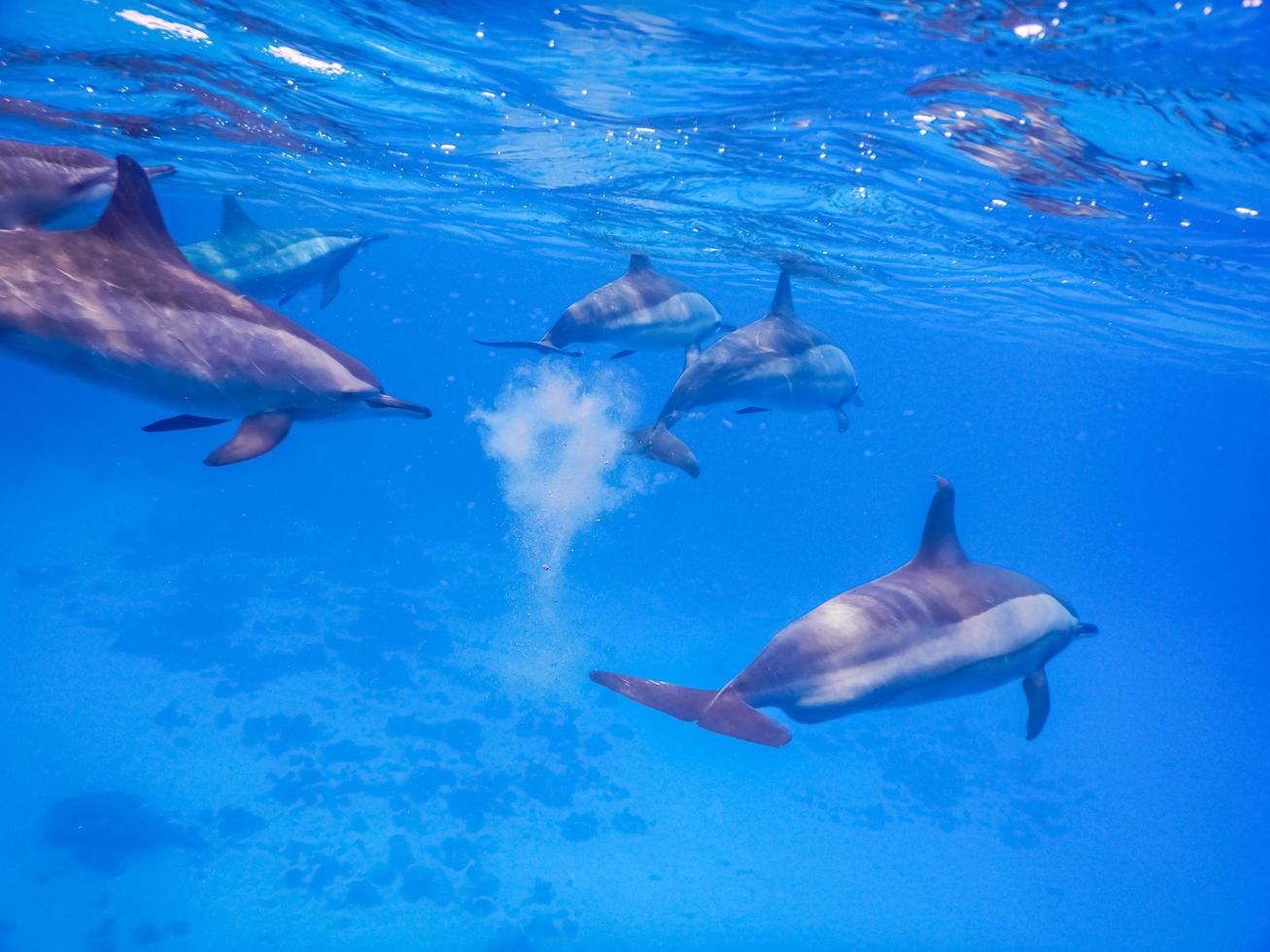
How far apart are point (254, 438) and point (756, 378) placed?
6.51 metres

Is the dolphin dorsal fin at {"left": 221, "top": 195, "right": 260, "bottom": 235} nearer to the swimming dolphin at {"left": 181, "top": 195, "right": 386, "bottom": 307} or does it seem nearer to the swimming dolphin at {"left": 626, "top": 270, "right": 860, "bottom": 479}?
the swimming dolphin at {"left": 181, "top": 195, "right": 386, "bottom": 307}

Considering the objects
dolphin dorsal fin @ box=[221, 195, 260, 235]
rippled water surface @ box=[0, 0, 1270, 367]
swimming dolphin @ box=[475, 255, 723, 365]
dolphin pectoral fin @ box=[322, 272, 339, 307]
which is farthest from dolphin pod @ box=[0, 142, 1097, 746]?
dolphin pectoral fin @ box=[322, 272, 339, 307]

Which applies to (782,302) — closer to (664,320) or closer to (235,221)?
(664,320)

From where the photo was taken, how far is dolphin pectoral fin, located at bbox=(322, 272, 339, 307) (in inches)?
609

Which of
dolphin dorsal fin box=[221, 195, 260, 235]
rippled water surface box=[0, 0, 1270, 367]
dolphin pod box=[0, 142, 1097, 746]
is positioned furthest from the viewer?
dolphin dorsal fin box=[221, 195, 260, 235]

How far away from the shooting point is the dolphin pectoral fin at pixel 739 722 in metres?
5.46

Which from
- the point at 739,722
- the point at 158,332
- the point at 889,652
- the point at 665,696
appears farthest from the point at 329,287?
the point at 889,652

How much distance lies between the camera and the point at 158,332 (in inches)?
187

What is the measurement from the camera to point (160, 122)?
54.1 feet

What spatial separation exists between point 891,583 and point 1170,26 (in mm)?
5886

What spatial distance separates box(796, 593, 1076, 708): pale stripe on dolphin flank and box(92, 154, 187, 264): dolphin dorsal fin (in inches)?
224

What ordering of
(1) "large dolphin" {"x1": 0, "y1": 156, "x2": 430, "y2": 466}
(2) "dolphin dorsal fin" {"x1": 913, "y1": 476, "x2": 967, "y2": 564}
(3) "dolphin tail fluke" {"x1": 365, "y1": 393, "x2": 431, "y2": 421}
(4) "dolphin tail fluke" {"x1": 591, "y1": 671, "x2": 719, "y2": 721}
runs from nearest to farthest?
(1) "large dolphin" {"x1": 0, "y1": 156, "x2": 430, "y2": 466}
(3) "dolphin tail fluke" {"x1": 365, "y1": 393, "x2": 431, "y2": 421}
(4) "dolphin tail fluke" {"x1": 591, "y1": 671, "x2": 719, "y2": 721}
(2) "dolphin dorsal fin" {"x1": 913, "y1": 476, "x2": 967, "y2": 564}

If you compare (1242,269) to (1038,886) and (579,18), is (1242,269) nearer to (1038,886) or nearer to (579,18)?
(1038,886)

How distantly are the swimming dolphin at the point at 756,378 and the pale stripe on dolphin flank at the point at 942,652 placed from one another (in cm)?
332
